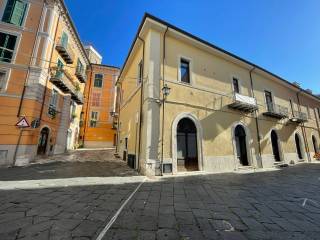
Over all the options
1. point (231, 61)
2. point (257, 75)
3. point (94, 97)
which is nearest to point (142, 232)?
point (231, 61)

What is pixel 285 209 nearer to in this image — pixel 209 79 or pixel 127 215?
pixel 127 215

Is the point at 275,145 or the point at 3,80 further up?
the point at 3,80

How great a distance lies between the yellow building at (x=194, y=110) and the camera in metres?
7.89

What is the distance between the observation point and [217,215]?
3262 millimetres

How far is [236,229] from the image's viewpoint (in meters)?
2.71

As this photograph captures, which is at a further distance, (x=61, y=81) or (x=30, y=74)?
(x=61, y=81)

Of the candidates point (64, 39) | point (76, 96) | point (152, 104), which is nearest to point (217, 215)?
point (152, 104)

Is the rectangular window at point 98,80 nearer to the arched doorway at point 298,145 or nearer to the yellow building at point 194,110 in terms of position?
the yellow building at point 194,110

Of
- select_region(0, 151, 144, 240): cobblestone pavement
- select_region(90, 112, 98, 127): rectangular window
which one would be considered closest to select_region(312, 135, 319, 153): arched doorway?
select_region(0, 151, 144, 240): cobblestone pavement

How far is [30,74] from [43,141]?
5.22m

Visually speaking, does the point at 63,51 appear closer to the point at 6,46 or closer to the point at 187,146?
the point at 6,46

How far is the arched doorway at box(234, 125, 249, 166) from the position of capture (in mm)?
10828

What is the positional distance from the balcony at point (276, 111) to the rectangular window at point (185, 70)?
24.8 ft

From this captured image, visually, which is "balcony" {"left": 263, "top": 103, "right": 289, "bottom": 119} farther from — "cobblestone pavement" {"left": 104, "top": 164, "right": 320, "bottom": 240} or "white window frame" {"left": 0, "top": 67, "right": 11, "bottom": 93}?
"white window frame" {"left": 0, "top": 67, "right": 11, "bottom": 93}
